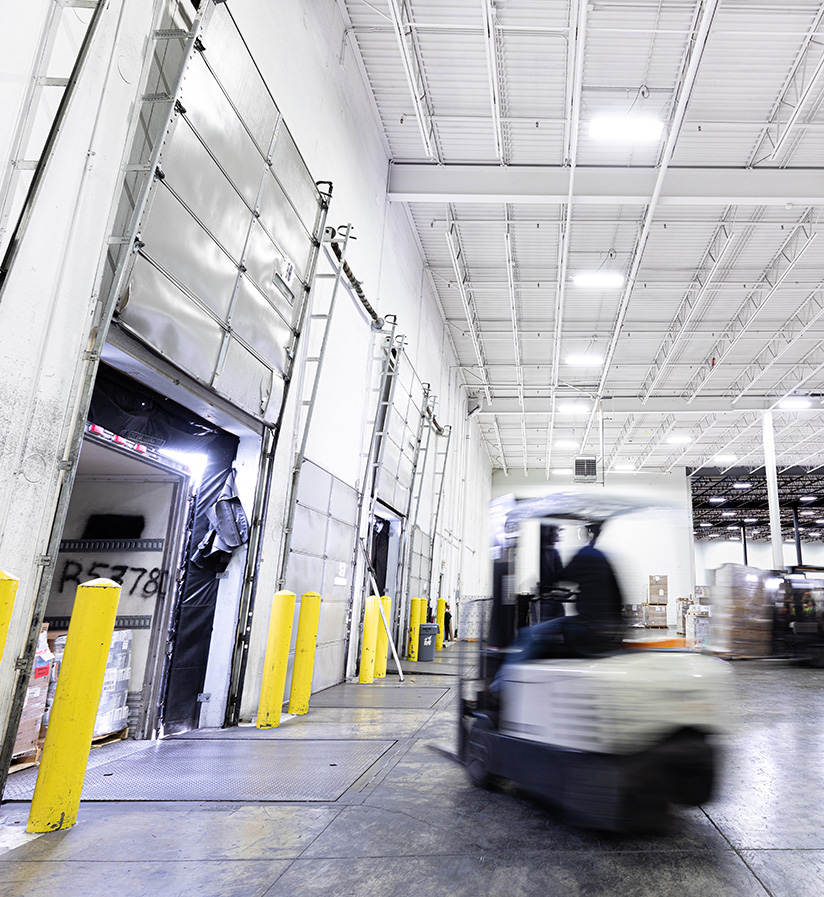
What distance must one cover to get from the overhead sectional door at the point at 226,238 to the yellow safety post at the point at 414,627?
8607mm

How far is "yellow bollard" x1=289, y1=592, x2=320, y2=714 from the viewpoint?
7789 mm

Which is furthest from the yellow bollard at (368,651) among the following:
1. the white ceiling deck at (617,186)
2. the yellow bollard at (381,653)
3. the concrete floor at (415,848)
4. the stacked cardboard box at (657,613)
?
the stacked cardboard box at (657,613)

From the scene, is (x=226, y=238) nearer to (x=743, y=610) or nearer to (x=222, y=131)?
(x=222, y=131)

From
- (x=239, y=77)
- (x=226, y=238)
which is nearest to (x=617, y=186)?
(x=239, y=77)

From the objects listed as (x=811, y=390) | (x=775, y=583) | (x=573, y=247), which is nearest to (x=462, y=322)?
(x=573, y=247)

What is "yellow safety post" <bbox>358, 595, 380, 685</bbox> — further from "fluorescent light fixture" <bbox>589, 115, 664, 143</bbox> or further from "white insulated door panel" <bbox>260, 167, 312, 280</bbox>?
"fluorescent light fixture" <bbox>589, 115, 664, 143</bbox>

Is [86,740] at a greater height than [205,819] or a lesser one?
greater

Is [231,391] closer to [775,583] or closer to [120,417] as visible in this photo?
[120,417]

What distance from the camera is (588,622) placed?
436cm

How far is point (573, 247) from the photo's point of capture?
1655cm

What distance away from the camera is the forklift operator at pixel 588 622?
4.34 m

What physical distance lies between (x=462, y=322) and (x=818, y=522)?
3920 cm

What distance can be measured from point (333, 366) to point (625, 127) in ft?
23.6

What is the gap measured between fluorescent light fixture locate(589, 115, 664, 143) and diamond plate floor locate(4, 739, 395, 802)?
36.6ft
